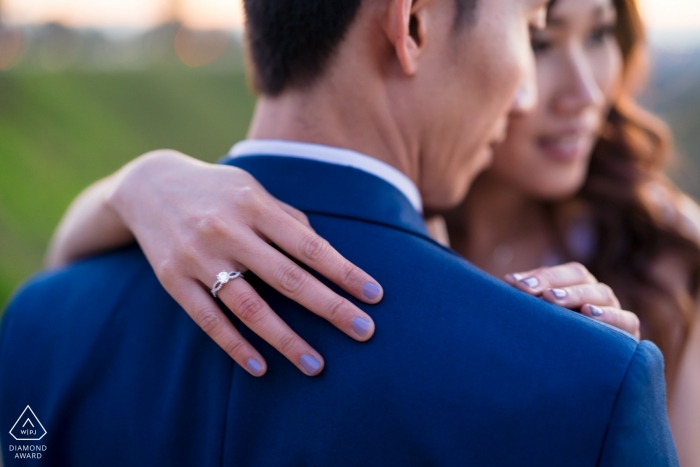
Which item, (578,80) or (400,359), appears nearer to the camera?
(400,359)

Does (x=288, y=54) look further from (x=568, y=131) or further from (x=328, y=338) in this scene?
(x=568, y=131)

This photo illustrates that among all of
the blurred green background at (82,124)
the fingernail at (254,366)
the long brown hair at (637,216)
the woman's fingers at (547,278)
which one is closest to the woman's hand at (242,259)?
the fingernail at (254,366)

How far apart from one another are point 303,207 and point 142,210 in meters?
0.40

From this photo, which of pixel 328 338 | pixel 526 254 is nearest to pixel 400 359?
pixel 328 338

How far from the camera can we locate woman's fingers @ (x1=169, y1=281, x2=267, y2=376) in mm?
1082

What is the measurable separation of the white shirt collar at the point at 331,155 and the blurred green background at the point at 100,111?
17.0ft

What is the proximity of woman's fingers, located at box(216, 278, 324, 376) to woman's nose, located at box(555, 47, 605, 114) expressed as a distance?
1.84m

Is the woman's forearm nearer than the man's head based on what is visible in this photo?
No

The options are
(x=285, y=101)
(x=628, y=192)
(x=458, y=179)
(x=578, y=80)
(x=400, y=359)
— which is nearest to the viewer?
(x=400, y=359)

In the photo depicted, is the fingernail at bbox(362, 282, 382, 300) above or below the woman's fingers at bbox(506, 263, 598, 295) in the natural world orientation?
above

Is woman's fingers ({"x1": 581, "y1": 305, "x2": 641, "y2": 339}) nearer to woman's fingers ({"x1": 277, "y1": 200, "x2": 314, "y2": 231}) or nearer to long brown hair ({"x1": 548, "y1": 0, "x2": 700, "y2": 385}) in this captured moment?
woman's fingers ({"x1": 277, "y1": 200, "x2": 314, "y2": 231})

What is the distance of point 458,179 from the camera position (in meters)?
1.61

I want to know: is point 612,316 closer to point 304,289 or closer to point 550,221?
point 304,289

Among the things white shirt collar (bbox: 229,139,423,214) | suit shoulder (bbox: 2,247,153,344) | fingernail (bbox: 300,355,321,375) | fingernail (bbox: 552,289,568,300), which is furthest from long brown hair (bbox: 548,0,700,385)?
suit shoulder (bbox: 2,247,153,344)
